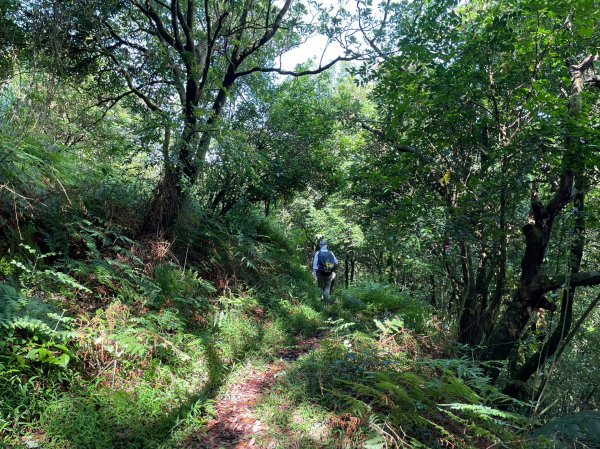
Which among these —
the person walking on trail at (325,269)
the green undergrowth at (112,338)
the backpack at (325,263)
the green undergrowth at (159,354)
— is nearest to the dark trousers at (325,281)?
the person walking on trail at (325,269)

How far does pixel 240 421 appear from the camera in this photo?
137 inches

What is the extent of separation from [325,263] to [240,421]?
572 centimetres

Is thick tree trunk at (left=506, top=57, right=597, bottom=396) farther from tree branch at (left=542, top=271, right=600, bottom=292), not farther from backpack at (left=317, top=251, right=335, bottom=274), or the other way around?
backpack at (left=317, top=251, right=335, bottom=274)

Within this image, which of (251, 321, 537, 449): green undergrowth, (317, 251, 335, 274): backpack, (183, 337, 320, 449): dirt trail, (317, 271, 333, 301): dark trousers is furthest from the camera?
(317, 271, 333, 301): dark trousers

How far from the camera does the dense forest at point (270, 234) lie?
125 inches

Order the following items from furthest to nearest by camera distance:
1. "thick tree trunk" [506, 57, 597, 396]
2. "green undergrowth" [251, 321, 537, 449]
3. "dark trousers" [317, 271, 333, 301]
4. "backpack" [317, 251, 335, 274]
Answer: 1. "dark trousers" [317, 271, 333, 301]
2. "backpack" [317, 251, 335, 274]
3. "thick tree trunk" [506, 57, 597, 396]
4. "green undergrowth" [251, 321, 537, 449]

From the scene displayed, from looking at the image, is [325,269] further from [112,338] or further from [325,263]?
[112,338]

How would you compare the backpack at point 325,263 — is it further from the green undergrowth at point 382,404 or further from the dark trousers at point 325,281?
the green undergrowth at point 382,404

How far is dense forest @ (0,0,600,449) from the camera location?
3.19 meters

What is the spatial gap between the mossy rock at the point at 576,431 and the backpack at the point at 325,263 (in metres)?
6.16

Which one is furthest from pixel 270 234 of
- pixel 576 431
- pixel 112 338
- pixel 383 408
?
pixel 576 431

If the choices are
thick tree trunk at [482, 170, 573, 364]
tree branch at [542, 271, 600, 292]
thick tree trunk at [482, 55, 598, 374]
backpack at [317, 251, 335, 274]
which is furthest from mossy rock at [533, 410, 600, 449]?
backpack at [317, 251, 335, 274]

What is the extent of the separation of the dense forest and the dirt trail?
2 centimetres

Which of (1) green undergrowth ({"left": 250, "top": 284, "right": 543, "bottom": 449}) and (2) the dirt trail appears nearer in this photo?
(1) green undergrowth ({"left": 250, "top": 284, "right": 543, "bottom": 449})
